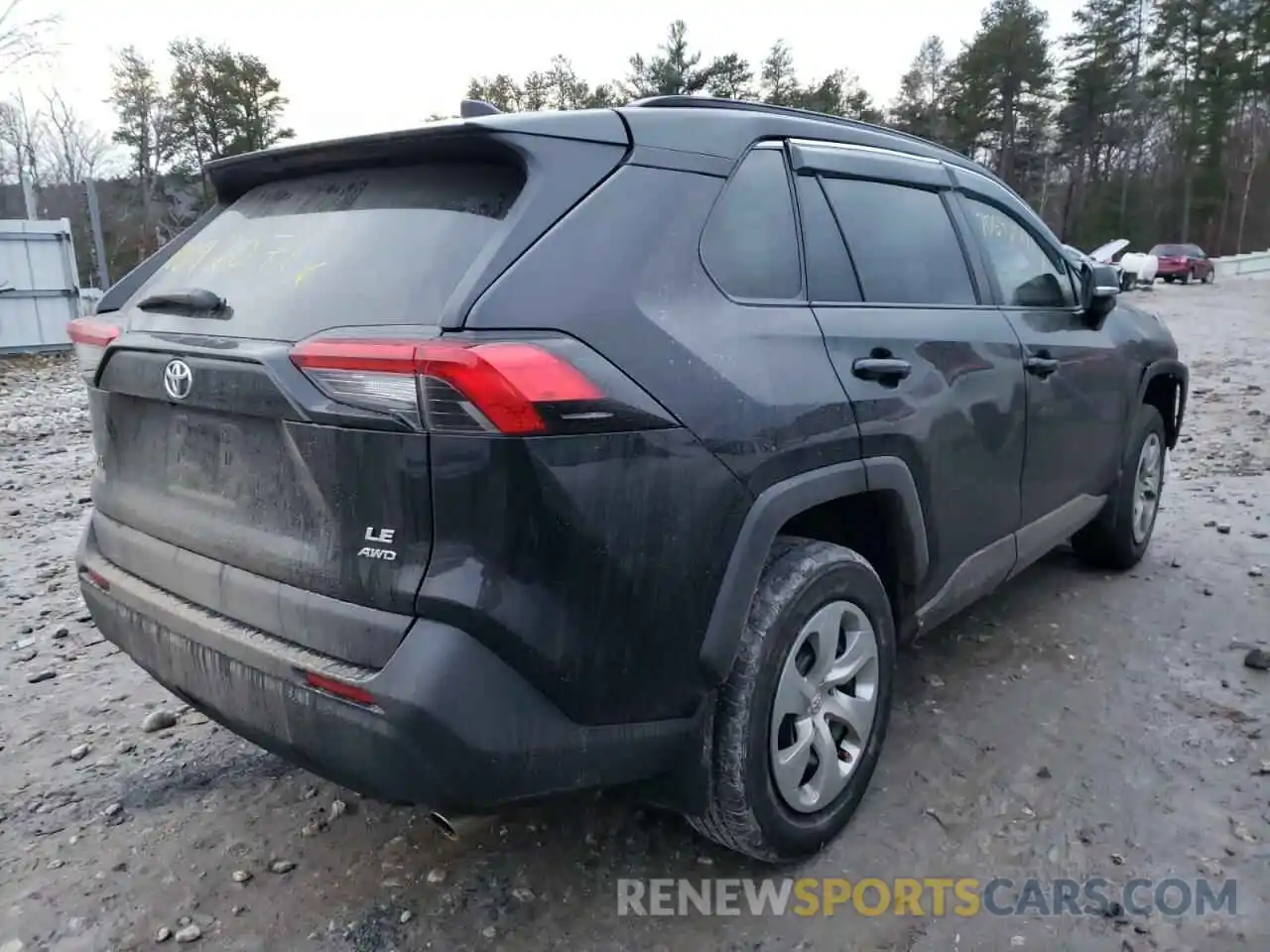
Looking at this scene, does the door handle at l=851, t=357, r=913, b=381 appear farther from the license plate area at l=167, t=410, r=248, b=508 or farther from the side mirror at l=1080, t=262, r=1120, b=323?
the side mirror at l=1080, t=262, r=1120, b=323

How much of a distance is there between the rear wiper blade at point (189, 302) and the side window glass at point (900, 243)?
1668 mm

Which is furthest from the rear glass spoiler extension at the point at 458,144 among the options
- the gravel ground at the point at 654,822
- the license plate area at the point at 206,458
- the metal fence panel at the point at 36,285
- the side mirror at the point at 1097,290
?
the metal fence panel at the point at 36,285

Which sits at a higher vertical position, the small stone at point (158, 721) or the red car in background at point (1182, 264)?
the red car in background at point (1182, 264)

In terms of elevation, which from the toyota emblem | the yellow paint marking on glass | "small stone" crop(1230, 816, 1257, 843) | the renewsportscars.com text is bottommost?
the renewsportscars.com text

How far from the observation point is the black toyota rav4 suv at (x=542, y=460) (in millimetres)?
1724

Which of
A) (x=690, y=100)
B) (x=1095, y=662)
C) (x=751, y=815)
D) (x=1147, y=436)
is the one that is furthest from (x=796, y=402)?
(x=1147, y=436)

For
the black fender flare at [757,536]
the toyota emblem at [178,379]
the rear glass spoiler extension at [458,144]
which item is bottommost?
the black fender flare at [757,536]

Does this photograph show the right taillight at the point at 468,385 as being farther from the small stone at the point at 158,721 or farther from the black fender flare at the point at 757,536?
the small stone at the point at 158,721

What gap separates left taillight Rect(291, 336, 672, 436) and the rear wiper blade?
51 cm

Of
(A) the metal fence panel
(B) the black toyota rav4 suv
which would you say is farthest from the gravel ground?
(A) the metal fence panel

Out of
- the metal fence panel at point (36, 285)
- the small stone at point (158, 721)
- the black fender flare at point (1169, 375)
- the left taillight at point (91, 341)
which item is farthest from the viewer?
the metal fence panel at point (36, 285)

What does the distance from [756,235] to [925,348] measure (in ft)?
2.37

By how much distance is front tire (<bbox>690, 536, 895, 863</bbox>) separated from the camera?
2.12 meters

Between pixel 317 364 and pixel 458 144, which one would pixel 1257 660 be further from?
pixel 317 364
